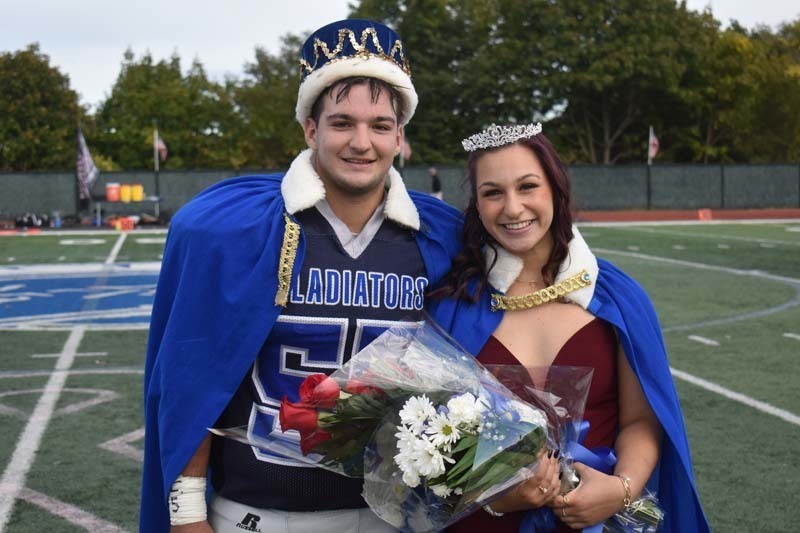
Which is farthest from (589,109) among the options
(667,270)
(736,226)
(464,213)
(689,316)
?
(464,213)

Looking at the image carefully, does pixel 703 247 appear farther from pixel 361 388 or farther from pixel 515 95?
pixel 515 95

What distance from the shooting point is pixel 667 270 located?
15.2 metres

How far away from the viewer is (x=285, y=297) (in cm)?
254

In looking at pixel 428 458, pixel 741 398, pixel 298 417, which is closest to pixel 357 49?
pixel 298 417

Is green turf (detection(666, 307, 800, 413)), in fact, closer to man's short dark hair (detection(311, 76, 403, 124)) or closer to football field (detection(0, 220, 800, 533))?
football field (detection(0, 220, 800, 533))

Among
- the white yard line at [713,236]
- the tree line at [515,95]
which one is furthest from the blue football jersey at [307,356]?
the tree line at [515,95]

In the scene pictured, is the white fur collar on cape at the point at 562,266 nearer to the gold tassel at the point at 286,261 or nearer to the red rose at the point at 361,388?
the gold tassel at the point at 286,261

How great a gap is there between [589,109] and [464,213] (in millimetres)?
45996

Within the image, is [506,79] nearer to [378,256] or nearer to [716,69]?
[716,69]

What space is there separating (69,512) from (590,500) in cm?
325

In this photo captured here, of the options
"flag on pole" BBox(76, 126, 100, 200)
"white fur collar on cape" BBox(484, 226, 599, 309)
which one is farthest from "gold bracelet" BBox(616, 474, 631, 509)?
"flag on pole" BBox(76, 126, 100, 200)

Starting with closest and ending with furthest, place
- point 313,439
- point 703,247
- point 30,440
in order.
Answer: point 313,439, point 30,440, point 703,247

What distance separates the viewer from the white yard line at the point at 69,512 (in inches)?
184

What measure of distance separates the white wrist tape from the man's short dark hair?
3.27 feet
